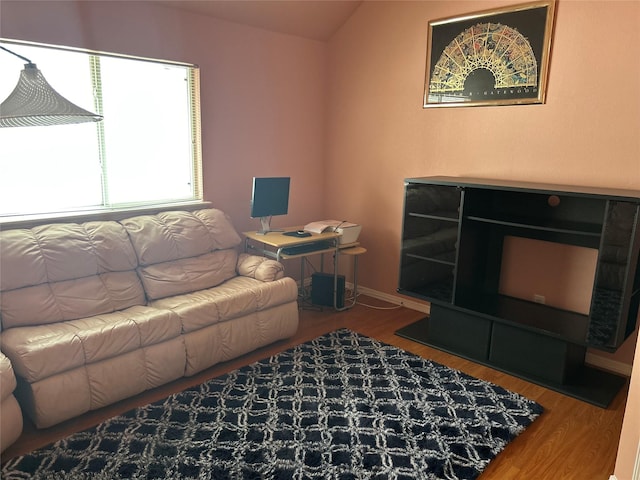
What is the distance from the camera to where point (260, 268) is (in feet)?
11.7

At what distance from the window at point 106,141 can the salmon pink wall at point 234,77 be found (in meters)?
0.11

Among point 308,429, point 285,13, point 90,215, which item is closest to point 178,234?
point 90,215

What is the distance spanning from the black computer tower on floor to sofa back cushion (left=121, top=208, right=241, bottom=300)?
0.81 meters

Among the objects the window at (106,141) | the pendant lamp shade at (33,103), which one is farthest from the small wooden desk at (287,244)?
the pendant lamp shade at (33,103)

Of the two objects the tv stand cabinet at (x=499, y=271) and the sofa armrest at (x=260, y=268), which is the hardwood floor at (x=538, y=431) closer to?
the tv stand cabinet at (x=499, y=271)

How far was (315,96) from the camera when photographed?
4.63m

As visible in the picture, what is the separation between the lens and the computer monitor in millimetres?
3857

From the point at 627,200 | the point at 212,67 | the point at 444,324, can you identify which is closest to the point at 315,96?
the point at 212,67

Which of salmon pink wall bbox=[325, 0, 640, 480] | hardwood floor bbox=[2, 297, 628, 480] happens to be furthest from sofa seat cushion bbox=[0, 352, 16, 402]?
salmon pink wall bbox=[325, 0, 640, 480]

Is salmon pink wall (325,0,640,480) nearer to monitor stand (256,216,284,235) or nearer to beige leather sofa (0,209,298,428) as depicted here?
monitor stand (256,216,284,235)

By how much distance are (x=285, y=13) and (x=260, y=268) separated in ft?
6.93

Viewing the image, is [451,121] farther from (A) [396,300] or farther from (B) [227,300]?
(B) [227,300]

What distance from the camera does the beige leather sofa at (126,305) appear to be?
2463 millimetres

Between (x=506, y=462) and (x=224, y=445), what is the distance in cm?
137
